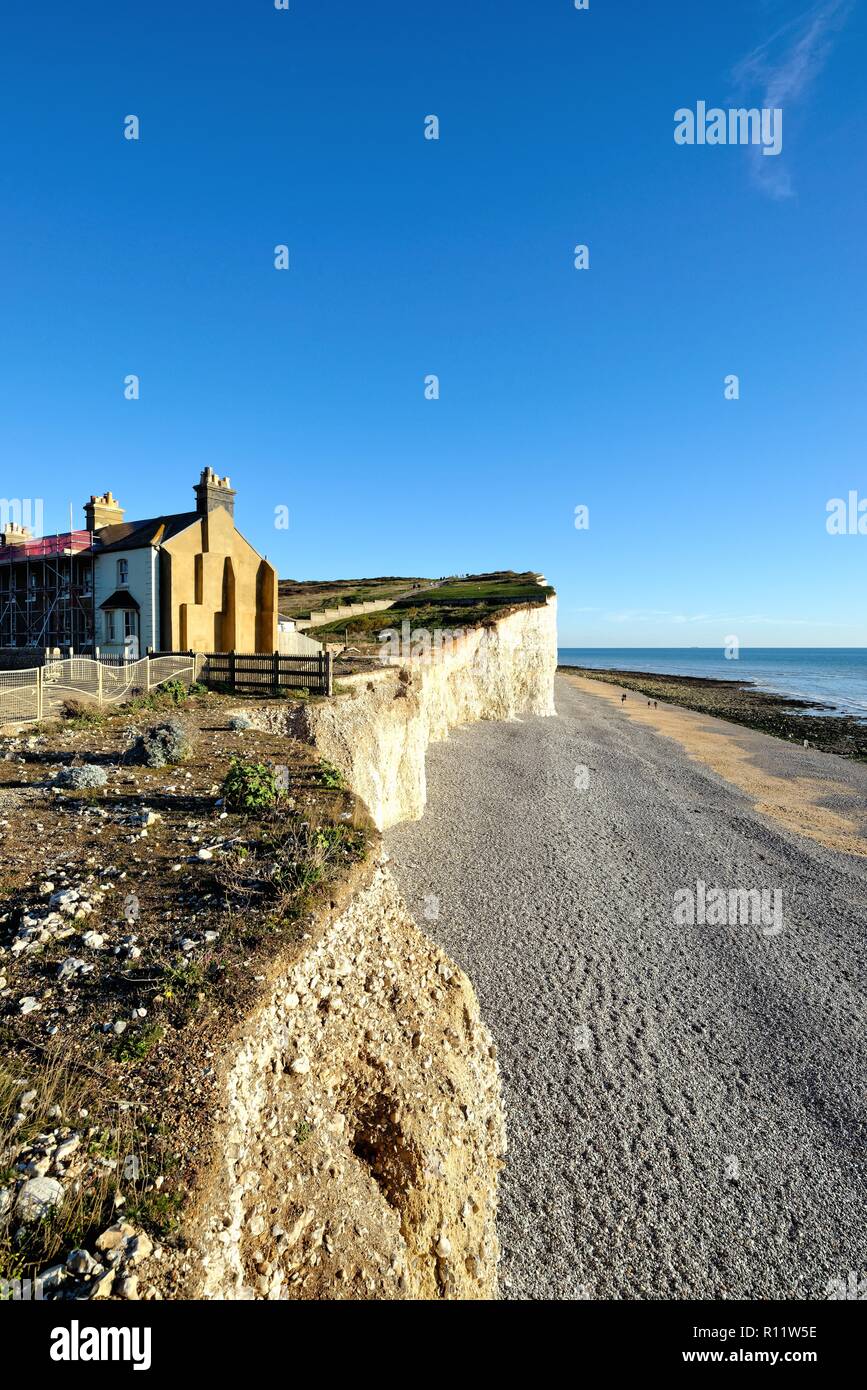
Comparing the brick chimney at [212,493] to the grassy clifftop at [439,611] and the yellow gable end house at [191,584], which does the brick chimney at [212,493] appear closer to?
the yellow gable end house at [191,584]

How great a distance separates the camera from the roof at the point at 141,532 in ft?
96.7

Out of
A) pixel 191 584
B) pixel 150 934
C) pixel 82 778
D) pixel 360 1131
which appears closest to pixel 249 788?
pixel 82 778

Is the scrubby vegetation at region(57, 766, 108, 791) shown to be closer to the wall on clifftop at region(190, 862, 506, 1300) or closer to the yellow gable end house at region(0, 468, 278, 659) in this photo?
the wall on clifftop at region(190, 862, 506, 1300)

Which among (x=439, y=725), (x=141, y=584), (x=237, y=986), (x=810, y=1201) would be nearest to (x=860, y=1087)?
(x=810, y=1201)

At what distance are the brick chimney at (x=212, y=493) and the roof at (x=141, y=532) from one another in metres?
0.73

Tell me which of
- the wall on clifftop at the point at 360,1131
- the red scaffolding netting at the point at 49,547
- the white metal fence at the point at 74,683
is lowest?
the wall on clifftop at the point at 360,1131

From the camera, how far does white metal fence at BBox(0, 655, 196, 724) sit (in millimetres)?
18094

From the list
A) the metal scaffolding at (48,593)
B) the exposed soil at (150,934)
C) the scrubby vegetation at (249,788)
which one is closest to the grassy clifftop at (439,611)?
the metal scaffolding at (48,593)

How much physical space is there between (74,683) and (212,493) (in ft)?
44.7

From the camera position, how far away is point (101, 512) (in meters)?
34.1

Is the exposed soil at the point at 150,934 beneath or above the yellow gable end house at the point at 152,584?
beneath

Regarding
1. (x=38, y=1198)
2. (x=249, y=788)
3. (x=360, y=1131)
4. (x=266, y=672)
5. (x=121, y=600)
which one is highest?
(x=121, y=600)

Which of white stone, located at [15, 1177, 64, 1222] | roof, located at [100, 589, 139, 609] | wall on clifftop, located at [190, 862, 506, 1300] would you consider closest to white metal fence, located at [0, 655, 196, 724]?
roof, located at [100, 589, 139, 609]

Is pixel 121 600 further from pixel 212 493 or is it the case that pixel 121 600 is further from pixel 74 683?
pixel 74 683
